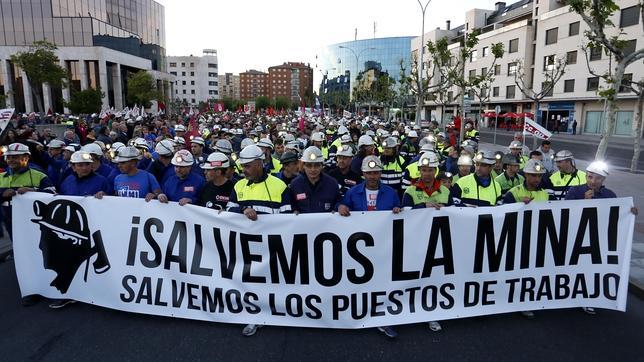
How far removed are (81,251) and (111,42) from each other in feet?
233

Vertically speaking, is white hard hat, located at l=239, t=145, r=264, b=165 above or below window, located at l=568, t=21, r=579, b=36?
below

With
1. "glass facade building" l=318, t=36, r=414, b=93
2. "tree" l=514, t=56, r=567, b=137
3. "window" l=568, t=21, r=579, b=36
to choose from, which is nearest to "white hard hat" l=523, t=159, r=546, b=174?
"tree" l=514, t=56, r=567, b=137

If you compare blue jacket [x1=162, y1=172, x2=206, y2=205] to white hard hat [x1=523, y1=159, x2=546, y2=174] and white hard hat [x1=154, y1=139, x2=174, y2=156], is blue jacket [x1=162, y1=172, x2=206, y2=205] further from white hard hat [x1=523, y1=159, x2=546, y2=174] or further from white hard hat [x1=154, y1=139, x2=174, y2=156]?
white hard hat [x1=523, y1=159, x2=546, y2=174]

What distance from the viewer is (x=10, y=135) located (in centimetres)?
1007

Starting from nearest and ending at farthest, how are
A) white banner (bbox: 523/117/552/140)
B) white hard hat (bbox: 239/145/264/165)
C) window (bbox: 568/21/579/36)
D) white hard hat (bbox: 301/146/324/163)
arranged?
white hard hat (bbox: 239/145/264/165)
white hard hat (bbox: 301/146/324/163)
white banner (bbox: 523/117/552/140)
window (bbox: 568/21/579/36)

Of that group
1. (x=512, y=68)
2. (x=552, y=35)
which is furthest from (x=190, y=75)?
(x=552, y=35)

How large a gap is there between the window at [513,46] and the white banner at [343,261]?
1996 inches

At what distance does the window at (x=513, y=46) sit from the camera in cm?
4881

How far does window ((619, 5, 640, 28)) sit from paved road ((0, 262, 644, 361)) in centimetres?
3948

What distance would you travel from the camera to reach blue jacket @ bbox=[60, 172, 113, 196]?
5500 mm

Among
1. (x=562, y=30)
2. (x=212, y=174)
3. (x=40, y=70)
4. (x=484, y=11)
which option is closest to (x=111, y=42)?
(x=40, y=70)

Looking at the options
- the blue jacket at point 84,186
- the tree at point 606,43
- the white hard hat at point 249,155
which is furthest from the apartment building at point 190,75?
the white hard hat at point 249,155

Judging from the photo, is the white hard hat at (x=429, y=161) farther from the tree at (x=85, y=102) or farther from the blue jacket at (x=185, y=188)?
the tree at (x=85, y=102)

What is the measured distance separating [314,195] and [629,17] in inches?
1634
